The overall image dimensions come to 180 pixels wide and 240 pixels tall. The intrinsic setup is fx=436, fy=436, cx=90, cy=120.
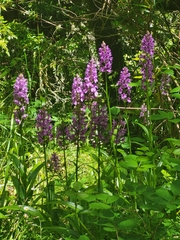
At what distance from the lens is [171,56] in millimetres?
3230

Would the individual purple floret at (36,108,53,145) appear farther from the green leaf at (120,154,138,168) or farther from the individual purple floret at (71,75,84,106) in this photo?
the green leaf at (120,154,138,168)

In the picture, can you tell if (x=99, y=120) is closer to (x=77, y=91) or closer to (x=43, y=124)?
(x=77, y=91)

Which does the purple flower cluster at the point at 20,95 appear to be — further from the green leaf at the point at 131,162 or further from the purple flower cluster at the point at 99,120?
the green leaf at the point at 131,162

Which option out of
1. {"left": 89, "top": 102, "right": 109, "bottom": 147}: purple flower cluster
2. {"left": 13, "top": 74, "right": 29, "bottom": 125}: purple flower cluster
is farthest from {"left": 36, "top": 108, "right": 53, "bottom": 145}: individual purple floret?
{"left": 89, "top": 102, "right": 109, "bottom": 147}: purple flower cluster

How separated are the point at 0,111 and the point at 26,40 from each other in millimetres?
1735

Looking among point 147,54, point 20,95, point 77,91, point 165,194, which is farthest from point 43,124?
point 165,194

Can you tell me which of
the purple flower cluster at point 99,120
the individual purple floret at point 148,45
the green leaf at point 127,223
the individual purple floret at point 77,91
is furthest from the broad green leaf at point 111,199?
the individual purple floret at point 148,45

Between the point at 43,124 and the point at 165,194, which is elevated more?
the point at 43,124

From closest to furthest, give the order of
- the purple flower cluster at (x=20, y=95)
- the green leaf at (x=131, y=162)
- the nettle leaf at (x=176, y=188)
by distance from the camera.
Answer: the nettle leaf at (x=176, y=188) → the green leaf at (x=131, y=162) → the purple flower cluster at (x=20, y=95)

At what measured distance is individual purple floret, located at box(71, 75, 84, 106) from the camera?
1.90m

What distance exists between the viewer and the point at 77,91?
190 cm

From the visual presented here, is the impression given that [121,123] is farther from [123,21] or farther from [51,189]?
[123,21]

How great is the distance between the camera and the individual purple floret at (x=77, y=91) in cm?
190

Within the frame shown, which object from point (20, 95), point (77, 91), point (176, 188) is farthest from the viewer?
point (20, 95)
